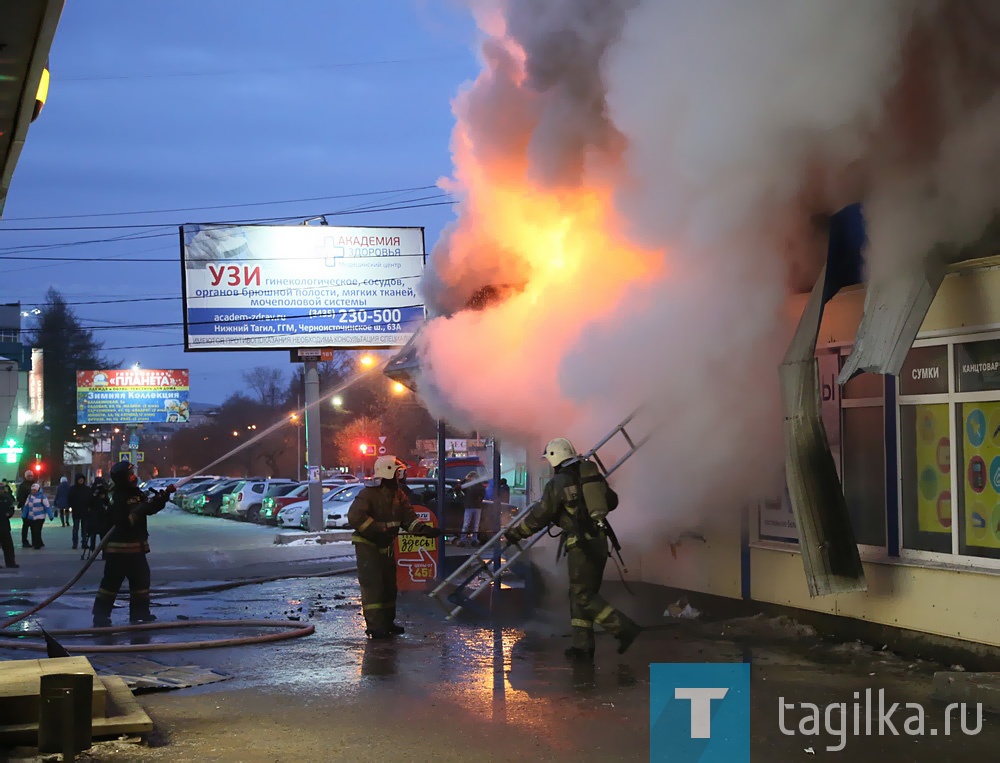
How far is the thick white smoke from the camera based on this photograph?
8.07 meters

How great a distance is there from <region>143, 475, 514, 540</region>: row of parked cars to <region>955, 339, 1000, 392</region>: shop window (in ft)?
37.4

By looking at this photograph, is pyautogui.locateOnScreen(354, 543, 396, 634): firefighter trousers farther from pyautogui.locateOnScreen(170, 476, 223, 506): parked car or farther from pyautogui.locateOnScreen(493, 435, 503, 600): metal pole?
pyautogui.locateOnScreen(170, 476, 223, 506): parked car

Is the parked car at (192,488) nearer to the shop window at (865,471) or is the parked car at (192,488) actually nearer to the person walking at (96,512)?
the person walking at (96,512)

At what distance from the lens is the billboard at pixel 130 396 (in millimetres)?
48094

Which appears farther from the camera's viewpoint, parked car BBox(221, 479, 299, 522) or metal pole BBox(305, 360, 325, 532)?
parked car BBox(221, 479, 299, 522)

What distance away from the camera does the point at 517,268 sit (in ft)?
39.1

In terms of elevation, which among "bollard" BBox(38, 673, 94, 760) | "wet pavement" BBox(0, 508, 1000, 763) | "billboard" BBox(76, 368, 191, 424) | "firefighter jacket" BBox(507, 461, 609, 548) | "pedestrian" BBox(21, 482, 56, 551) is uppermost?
"billboard" BBox(76, 368, 191, 424)

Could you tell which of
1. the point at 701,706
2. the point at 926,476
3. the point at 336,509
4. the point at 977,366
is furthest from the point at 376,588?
the point at 336,509

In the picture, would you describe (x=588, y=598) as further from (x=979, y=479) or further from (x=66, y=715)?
(x=66, y=715)

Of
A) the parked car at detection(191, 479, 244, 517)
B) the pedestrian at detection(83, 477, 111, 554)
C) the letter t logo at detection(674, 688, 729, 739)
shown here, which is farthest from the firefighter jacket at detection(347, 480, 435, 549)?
the parked car at detection(191, 479, 244, 517)

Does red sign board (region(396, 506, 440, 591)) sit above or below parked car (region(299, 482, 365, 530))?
above

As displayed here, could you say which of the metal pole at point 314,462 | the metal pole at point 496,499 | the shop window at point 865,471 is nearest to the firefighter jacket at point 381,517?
the metal pole at point 496,499

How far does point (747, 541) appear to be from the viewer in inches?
425

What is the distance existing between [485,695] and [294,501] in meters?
27.2
